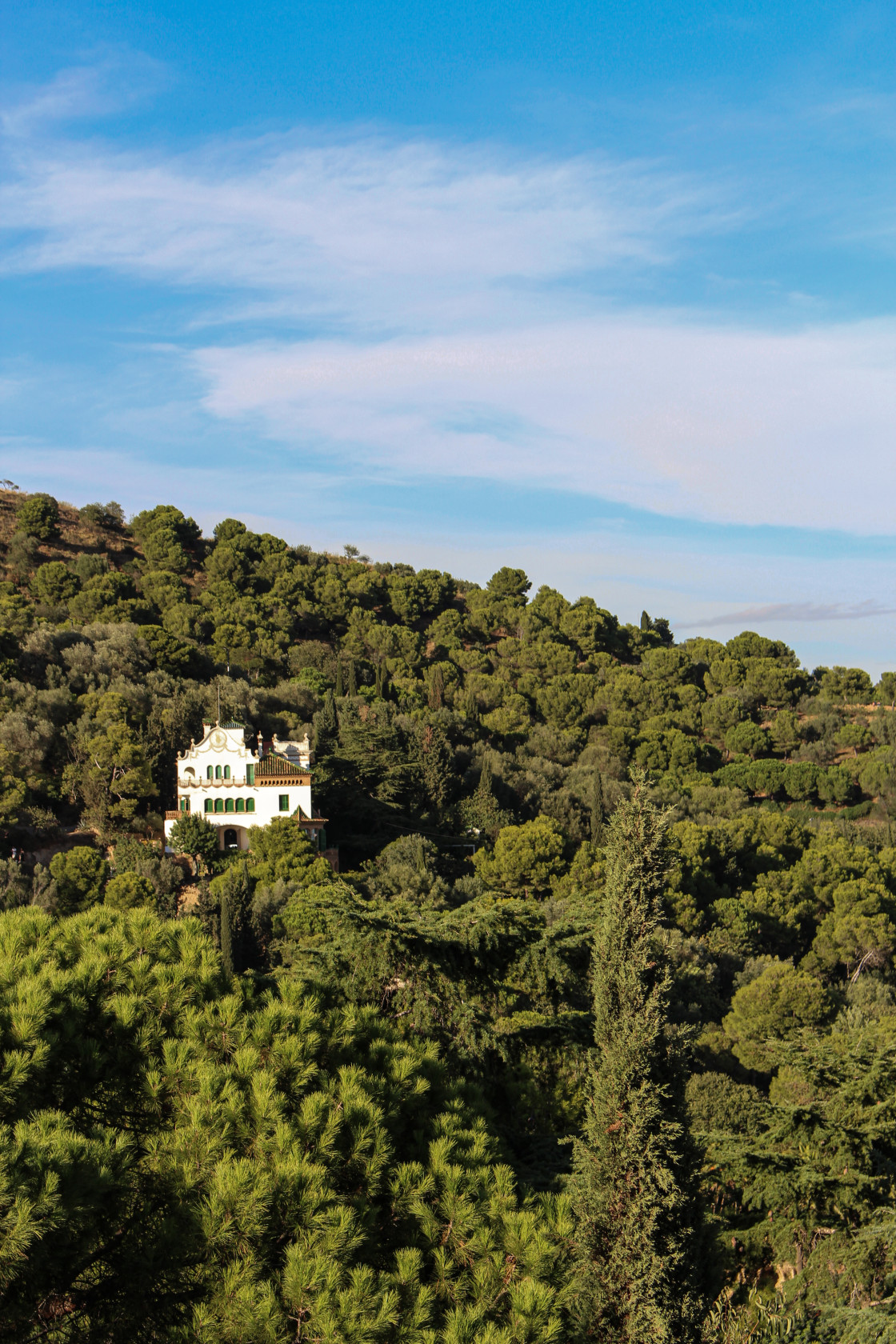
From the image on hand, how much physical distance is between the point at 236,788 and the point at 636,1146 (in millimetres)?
33622

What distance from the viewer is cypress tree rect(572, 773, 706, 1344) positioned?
918 centimetres

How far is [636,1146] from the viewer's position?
9.37 meters

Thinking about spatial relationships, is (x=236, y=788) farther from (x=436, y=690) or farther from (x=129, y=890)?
(x=436, y=690)

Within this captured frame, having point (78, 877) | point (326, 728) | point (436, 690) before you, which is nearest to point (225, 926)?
point (78, 877)

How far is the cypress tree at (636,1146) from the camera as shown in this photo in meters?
9.18

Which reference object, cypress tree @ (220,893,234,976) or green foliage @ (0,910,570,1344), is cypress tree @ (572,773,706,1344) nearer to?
green foliage @ (0,910,570,1344)

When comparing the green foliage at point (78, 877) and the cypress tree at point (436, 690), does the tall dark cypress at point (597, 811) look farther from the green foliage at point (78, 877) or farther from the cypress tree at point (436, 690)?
the green foliage at point (78, 877)

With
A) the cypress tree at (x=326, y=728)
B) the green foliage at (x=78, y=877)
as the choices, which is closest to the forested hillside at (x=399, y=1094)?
the green foliage at (x=78, y=877)

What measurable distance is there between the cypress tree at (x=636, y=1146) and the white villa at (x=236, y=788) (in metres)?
31.9

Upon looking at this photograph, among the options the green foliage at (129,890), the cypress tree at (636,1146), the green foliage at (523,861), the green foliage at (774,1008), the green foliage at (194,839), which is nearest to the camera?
the cypress tree at (636,1146)

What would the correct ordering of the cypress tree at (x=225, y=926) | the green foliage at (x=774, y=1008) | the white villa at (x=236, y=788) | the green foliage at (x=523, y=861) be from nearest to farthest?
the cypress tree at (x=225, y=926), the green foliage at (x=774, y=1008), the white villa at (x=236, y=788), the green foliage at (x=523, y=861)

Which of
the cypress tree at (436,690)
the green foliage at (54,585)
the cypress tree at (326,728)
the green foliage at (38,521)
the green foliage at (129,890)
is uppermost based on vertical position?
the green foliage at (38,521)

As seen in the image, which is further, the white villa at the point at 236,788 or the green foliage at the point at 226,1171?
the white villa at the point at 236,788

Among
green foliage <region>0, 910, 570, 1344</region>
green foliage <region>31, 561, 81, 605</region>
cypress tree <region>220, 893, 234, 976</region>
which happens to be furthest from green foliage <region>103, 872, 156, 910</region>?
green foliage <region>31, 561, 81, 605</region>
